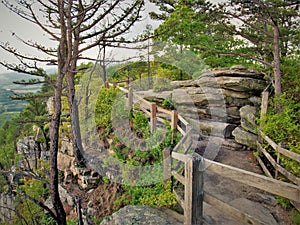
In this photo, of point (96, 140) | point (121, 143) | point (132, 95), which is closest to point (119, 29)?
point (132, 95)

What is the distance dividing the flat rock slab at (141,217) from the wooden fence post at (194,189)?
945 mm

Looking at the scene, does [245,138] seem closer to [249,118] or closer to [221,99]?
[249,118]

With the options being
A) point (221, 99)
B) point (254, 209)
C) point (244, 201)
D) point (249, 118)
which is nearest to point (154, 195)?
point (244, 201)

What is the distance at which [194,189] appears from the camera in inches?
103

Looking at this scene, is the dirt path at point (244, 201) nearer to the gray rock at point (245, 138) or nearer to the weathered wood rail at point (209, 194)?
the weathered wood rail at point (209, 194)

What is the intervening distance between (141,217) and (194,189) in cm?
165

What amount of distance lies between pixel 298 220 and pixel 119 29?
7.17 meters

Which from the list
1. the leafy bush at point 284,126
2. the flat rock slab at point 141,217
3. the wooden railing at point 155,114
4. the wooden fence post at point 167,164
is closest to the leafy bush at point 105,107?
the wooden railing at point 155,114

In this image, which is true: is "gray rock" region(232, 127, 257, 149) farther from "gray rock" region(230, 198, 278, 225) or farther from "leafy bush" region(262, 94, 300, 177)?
"gray rock" region(230, 198, 278, 225)

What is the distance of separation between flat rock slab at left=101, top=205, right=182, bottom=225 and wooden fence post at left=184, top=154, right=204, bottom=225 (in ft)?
3.10

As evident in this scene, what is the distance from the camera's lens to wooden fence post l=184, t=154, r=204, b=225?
258 cm

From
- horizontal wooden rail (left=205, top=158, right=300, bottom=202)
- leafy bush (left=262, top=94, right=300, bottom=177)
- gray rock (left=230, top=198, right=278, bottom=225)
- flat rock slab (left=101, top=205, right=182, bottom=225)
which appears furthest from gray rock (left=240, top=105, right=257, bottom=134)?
horizontal wooden rail (left=205, top=158, right=300, bottom=202)

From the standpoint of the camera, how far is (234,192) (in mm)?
4512

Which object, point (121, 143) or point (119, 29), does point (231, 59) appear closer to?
point (119, 29)
